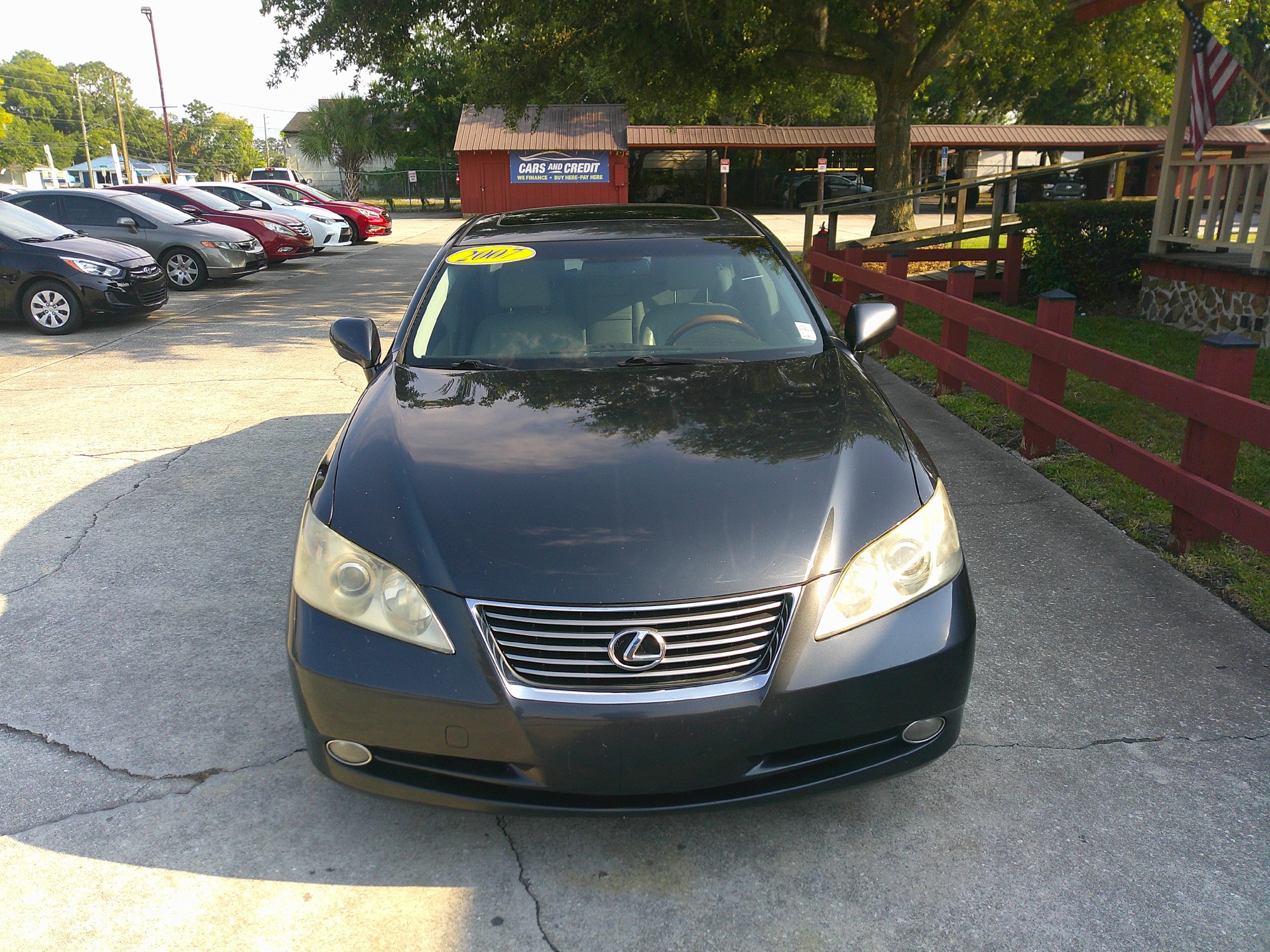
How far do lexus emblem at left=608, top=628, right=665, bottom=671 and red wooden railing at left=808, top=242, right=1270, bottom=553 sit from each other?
2822 mm

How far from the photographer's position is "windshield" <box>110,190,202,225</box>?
15008 mm

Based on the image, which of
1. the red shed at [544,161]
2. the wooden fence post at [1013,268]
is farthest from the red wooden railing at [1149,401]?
the red shed at [544,161]

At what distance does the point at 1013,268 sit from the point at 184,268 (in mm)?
12403

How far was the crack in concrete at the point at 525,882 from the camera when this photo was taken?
7.70 ft

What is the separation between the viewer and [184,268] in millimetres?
15617

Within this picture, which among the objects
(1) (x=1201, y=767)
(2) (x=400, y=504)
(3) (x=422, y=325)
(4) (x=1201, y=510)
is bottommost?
(1) (x=1201, y=767)

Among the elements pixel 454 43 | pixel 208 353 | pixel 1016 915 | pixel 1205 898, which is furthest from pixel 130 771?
pixel 454 43

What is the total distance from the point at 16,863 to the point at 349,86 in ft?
50.2

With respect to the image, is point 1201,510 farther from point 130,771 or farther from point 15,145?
point 15,145

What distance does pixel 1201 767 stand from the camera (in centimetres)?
297

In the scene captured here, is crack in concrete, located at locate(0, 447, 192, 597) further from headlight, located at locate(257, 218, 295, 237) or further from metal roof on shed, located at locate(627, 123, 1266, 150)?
metal roof on shed, located at locate(627, 123, 1266, 150)

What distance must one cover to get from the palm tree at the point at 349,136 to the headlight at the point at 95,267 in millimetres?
40716

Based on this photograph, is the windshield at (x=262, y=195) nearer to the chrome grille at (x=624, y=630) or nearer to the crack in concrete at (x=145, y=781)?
the crack in concrete at (x=145, y=781)

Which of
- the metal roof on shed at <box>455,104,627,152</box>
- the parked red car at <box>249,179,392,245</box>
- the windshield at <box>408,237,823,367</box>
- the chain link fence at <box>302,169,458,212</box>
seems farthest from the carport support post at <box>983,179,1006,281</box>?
the chain link fence at <box>302,169,458,212</box>
